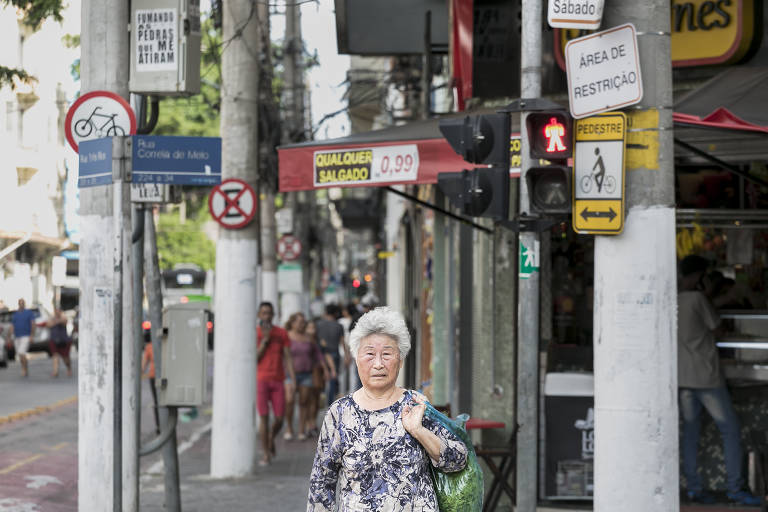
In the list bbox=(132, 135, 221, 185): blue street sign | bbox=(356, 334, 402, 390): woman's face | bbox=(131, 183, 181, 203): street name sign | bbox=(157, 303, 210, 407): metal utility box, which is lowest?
bbox=(157, 303, 210, 407): metal utility box

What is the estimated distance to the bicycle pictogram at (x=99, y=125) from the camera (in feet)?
26.7

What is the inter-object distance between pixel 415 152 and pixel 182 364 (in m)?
2.38

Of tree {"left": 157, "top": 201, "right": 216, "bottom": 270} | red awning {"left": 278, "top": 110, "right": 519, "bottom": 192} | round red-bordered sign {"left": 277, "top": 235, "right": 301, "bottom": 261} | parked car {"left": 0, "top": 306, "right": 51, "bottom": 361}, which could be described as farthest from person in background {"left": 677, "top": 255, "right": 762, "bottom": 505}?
tree {"left": 157, "top": 201, "right": 216, "bottom": 270}

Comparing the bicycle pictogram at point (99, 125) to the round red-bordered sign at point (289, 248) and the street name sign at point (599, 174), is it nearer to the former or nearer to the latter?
the street name sign at point (599, 174)

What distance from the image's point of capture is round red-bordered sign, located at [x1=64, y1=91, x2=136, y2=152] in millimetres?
8141

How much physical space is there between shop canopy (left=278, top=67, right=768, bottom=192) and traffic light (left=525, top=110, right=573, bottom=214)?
155 centimetres

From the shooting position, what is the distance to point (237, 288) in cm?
1388

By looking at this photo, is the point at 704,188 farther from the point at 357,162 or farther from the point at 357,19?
the point at 357,19

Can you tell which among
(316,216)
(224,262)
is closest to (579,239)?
(224,262)

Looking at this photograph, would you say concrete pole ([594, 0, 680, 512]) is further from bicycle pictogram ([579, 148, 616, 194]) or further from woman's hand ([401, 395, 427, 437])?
woman's hand ([401, 395, 427, 437])

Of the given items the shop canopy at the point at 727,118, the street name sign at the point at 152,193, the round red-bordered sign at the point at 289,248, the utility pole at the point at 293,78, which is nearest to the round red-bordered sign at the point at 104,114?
the street name sign at the point at 152,193

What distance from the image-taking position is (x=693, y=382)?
33.5ft

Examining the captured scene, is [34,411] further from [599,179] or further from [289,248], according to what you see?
[599,179]

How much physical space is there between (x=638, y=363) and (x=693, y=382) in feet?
13.4
